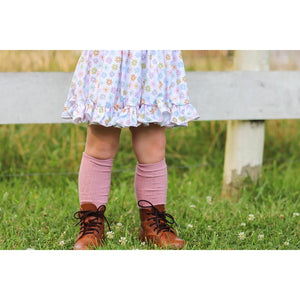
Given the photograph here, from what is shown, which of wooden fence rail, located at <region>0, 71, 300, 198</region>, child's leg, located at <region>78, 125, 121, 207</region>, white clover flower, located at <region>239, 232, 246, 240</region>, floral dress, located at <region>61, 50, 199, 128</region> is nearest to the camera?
floral dress, located at <region>61, 50, 199, 128</region>

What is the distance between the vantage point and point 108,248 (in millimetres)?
1607

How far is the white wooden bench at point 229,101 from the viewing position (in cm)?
204

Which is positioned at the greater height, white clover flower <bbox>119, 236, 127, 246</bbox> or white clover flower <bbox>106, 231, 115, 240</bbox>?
white clover flower <bbox>106, 231, 115, 240</bbox>

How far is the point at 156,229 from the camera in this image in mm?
1688

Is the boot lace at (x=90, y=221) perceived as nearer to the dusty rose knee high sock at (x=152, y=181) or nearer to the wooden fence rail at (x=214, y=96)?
the dusty rose knee high sock at (x=152, y=181)

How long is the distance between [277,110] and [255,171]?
12.9 inches

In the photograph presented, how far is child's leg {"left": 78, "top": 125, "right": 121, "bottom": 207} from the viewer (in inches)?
64.3

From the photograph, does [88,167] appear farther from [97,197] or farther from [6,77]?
[6,77]

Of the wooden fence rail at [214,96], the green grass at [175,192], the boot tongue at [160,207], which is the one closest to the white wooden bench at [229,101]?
the wooden fence rail at [214,96]

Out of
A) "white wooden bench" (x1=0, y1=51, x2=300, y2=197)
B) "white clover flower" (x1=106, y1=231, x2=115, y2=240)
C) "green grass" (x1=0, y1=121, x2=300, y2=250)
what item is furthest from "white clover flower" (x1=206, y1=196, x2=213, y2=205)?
"white clover flower" (x1=106, y1=231, x2=115, y2=240)

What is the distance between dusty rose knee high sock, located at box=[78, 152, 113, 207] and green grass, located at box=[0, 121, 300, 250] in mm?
174

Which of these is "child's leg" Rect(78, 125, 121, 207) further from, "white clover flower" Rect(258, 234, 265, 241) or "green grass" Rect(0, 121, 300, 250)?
"white clover flower" Rect(258, 234, 265, 241)

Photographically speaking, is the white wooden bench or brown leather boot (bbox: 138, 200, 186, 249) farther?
the white wooden bench

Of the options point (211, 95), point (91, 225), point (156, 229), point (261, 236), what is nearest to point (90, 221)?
point (91, 225)
